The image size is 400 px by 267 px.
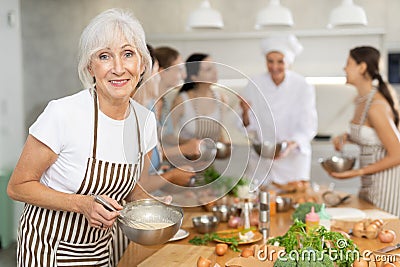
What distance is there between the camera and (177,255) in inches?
80.7

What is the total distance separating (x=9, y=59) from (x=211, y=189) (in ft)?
11.7

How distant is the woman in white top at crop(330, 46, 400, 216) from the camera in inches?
123

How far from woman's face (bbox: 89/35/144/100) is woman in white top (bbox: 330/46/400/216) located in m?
1.68

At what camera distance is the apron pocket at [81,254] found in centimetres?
198

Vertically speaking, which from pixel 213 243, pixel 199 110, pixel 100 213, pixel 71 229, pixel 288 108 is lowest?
pixel 213 243

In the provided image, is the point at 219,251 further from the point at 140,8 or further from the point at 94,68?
the point at 140,8

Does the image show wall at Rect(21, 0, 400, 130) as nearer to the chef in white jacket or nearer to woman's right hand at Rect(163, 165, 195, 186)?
the chef in white jacket

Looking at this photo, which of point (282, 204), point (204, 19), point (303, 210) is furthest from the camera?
point (204, 19)

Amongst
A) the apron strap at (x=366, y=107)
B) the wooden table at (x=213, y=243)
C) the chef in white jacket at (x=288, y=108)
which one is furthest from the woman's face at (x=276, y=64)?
the wooden table at (x=213, y=243)

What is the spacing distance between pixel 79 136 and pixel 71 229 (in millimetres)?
330

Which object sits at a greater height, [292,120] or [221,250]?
[292,120]

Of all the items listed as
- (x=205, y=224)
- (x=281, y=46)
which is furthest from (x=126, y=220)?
(x=281, y=46)

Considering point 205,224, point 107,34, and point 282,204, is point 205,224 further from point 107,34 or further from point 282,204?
point 107,34

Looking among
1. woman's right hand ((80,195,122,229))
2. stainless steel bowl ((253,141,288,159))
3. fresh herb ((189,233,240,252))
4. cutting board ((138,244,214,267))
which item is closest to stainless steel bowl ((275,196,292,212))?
stainless steel bowl ((253,141,288,159))
